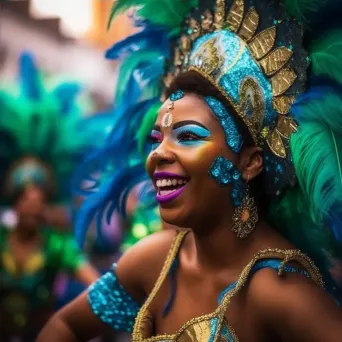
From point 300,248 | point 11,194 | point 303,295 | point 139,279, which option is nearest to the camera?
point 303,295

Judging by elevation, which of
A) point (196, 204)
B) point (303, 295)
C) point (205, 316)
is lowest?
point (205, 316)

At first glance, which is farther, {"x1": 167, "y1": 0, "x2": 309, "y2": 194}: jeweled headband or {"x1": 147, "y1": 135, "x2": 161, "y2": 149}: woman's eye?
{"x1": 147, "y1": 135, "x2": 161, "y2": 149}: woman's eye

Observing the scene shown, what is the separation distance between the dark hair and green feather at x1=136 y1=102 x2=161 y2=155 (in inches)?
9.4

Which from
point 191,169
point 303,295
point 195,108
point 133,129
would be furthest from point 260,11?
point 303,295

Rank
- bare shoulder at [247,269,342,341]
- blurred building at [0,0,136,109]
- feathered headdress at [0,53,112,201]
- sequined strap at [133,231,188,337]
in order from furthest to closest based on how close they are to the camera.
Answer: blurred building at [0,0,136,109] → feathered headdress at [0,53,112,201] → sequined strap at [133,231,188,337] → bare shoulder at [247,269,342,341]

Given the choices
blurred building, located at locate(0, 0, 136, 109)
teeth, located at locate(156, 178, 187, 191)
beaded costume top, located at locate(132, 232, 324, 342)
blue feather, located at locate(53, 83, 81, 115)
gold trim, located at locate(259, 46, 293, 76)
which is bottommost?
blurred building, located at locate(0, 0, 136, 109)

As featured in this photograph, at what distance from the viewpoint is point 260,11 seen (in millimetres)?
1981

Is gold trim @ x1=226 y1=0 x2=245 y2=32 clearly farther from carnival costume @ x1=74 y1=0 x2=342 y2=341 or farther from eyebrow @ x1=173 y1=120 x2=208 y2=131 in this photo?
eyebrow @ x1=173 y1=120 x2=208 y2=131

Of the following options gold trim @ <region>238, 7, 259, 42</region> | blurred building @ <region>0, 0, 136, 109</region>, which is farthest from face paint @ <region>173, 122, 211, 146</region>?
blurred building @ <region>0, 0, 136, 109</region>

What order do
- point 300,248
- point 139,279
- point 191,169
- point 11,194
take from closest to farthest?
point 191,169
point 300,248
point 139,279
point 11,194

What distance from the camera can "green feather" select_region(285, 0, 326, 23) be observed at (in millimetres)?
1823

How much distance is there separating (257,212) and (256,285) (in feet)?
0.79

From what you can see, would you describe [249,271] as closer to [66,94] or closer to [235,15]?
[235,15]

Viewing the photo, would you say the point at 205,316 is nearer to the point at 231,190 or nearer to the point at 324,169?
the point at 231,190
